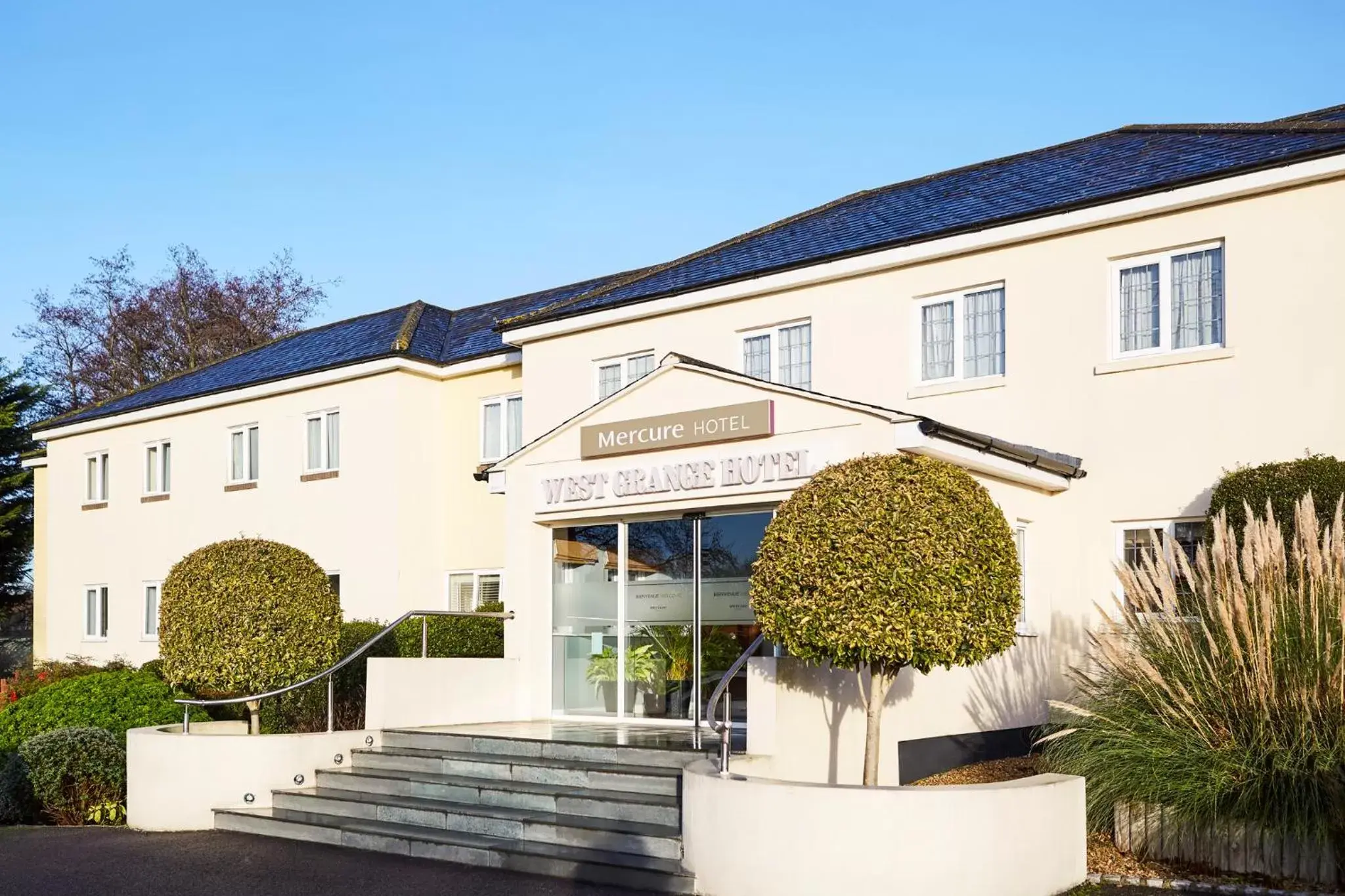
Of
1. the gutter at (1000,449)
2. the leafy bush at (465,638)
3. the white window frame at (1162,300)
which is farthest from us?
the leafy bush at (465,638)

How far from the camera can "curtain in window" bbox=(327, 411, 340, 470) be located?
2303cm

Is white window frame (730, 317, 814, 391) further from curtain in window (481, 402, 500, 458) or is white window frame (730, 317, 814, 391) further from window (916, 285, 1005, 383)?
curtain in window (481, 402, 500, 458)

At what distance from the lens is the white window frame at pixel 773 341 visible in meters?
16.5

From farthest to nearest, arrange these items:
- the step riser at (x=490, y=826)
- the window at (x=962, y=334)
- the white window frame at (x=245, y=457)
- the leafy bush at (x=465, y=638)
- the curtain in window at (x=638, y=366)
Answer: the white window frame at (x=245, y=457) → the leafy bush at (x=465, y=638) → the curtain in window at (x=638, y=366) → the window at (x=962, y=334) → the step riser at (x=490, y=826)

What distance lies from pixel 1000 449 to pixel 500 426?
10830 millimetres

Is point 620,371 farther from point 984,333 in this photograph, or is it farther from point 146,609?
point 146,609

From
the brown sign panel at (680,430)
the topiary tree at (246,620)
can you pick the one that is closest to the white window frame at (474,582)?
the brown sign panel at (680,430)

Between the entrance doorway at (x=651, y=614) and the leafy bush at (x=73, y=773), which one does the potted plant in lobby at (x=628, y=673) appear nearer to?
the entrance doorway at (x=651, y=614)

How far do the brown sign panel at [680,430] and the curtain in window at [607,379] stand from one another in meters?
3.84

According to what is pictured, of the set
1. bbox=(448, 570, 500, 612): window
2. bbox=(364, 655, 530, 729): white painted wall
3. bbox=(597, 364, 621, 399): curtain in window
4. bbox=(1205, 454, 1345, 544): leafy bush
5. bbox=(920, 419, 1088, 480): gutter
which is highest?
bbox=(597, 364, 621, 399): curtain in window

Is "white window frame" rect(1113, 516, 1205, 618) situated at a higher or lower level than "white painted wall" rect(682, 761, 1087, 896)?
higher

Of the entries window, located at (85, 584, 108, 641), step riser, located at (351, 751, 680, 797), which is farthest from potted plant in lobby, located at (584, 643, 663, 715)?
window, located at (85, 584, 108, 641)

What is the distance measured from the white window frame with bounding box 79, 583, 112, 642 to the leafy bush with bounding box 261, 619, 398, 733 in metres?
10.5

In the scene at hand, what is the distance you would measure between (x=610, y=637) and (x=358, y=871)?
4.69 m
